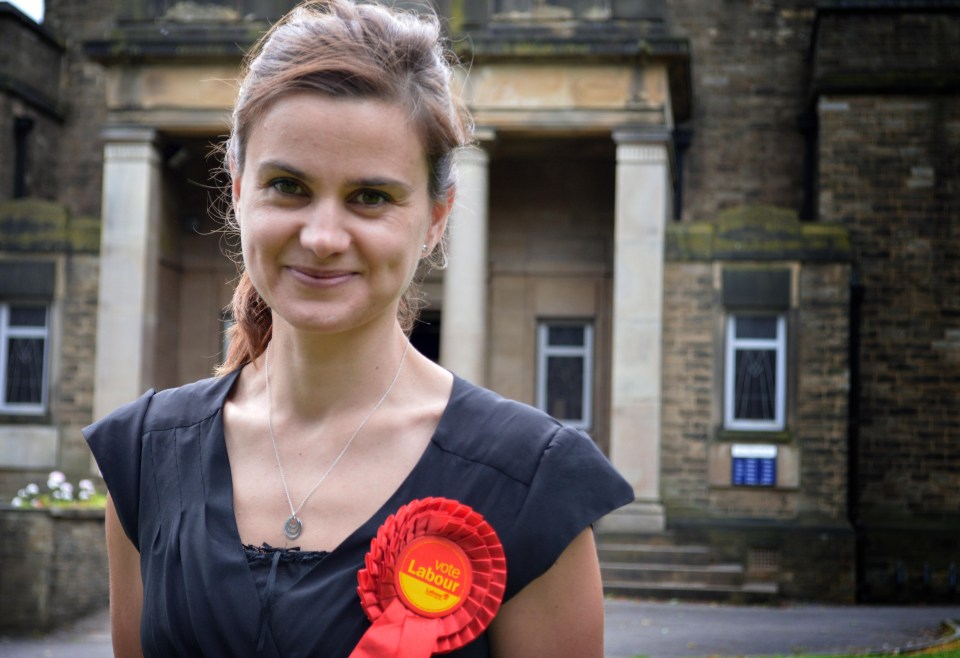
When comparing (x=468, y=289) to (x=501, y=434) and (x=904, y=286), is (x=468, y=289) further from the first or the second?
(x=501, y=434)

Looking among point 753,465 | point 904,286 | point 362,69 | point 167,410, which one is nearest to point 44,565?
point 753,465

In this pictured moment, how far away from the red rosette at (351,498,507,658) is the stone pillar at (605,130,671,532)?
1323 cm

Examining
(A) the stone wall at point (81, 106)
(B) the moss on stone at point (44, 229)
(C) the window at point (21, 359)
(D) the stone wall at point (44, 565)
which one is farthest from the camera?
(A) the stone wall at point (81, 106)

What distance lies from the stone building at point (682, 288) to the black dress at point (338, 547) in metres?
12.2

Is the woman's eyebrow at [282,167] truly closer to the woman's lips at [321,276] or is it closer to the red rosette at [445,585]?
the woman's lips at [321,276]

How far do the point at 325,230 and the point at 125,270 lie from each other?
14772 mm

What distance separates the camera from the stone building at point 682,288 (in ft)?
49.0

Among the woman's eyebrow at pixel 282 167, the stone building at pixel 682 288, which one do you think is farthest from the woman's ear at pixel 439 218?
the stone building at pixel 682 288

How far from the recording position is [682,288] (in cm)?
1530

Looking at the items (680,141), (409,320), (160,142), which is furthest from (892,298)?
(409,320)

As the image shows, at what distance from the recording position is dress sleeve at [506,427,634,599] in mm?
1686

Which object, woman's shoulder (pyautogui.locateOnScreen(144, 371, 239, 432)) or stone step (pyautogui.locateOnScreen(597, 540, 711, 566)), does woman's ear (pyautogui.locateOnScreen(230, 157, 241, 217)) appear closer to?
woman's shoulder (pyautogui.locateOnScreen(144, 371, 239, 432))

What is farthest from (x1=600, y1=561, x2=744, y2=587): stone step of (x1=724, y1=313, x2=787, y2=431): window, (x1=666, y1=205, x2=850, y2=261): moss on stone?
(x1=666, y1=205, x2=850, y2=261): moss on stone

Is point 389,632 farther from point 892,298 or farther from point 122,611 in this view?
point 892,298
